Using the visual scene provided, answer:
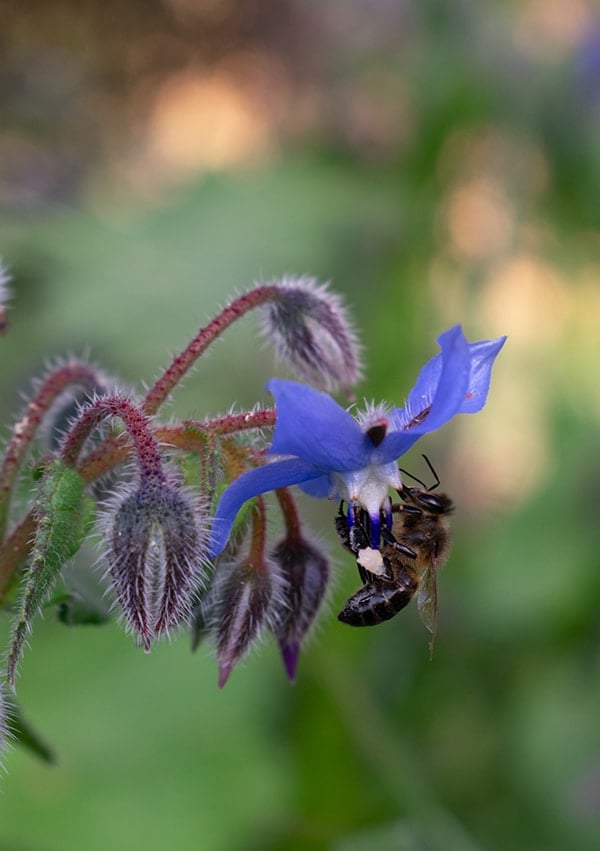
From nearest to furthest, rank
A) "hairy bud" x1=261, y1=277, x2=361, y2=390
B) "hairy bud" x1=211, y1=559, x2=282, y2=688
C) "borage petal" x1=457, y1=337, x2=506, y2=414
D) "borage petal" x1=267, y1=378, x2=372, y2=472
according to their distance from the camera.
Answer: "borage petal" x1=267, y1=378, x2=372, y2=472 → "borage petal" x1=457, y1=337, x2=506, y2=414 → "hairy bud" x1=211, y1=559, x2=282, y2=688 → "hairy bud" x1=261, y1=277, x2=361, y2=390

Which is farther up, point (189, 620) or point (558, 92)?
point (558, 92)

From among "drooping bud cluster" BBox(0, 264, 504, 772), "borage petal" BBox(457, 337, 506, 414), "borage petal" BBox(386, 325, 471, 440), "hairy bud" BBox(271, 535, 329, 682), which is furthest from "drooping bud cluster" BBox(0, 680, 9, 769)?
"borage petal" BBox(457, 337, 506, 414)

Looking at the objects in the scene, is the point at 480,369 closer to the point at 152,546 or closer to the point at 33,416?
the point at 152,546

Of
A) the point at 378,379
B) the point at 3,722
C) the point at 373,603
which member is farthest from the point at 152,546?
the point at 378,379

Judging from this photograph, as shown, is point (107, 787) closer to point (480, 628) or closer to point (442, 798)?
point (442, 798)

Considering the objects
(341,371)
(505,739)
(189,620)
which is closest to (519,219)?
(505,739)

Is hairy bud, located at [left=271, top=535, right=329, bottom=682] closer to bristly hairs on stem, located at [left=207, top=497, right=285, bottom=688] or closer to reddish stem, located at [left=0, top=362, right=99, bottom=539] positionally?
bristly hairs on stem, located at [left=207, top=497, right=285, bottom=688]
